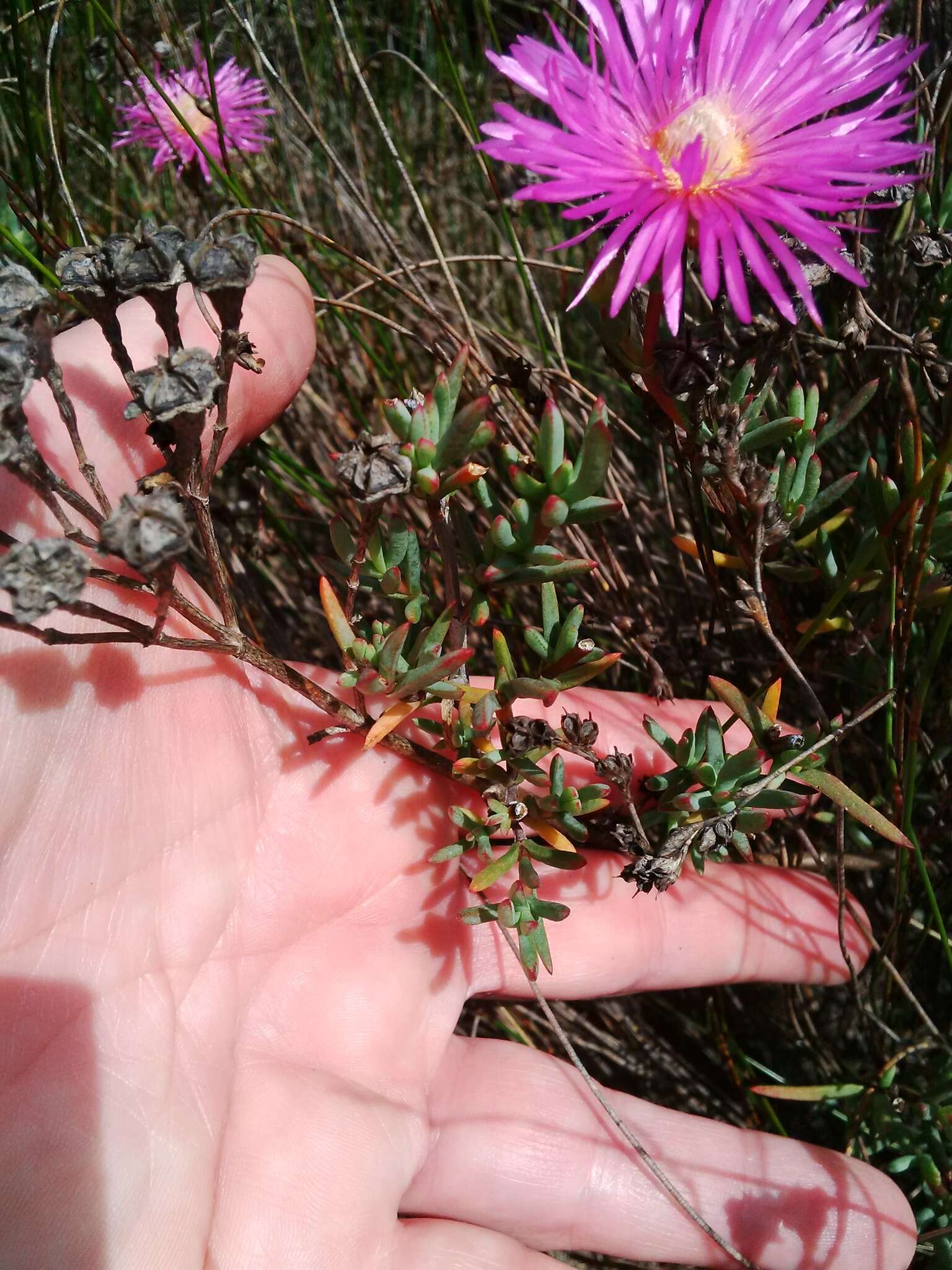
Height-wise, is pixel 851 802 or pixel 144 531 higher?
pixel 144 531

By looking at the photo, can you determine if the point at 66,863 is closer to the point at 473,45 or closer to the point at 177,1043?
the point at 177,1043

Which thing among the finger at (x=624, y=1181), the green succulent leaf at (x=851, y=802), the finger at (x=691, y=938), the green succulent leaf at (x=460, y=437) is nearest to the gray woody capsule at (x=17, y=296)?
the green succulent leaf at (x=460, y=437)

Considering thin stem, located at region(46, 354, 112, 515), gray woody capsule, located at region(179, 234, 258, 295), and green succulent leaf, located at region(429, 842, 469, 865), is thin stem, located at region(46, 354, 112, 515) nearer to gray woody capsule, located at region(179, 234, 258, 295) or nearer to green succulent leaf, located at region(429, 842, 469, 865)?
gray woody capsule, located at region(179, 234, 258, 295)

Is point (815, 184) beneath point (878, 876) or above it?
above

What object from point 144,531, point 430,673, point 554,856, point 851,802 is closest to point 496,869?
point 554,856

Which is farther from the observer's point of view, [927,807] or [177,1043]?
[927,807]

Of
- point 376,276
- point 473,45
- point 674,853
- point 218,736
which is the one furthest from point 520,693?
point 473,45

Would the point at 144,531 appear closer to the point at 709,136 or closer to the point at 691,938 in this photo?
the point at 709,136
